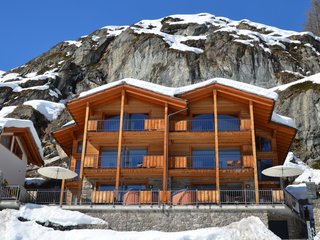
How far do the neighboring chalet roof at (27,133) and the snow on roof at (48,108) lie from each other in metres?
22.6

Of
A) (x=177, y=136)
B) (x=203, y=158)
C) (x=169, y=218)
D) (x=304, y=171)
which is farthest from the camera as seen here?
(x=304, y=171)

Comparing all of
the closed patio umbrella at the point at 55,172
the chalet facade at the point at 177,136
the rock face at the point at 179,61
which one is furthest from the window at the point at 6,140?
the rock face at the point at 179,61

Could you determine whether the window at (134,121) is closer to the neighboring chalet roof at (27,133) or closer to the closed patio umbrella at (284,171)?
the neighboring chalet roof at (27,133)

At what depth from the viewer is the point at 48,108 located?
181 ft

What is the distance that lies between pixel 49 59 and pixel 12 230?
65938mm

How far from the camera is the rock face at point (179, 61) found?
2271 inches

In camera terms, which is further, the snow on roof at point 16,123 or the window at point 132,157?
the window at point 132,157

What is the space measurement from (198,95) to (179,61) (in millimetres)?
33029

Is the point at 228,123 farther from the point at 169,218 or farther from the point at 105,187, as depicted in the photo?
the point at 169,218

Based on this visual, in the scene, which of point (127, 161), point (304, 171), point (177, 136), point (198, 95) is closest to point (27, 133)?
point (127, 161)

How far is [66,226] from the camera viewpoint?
18156mm

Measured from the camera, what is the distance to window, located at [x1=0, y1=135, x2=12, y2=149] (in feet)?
88.5

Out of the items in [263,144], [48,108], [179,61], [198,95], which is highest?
[179,61]

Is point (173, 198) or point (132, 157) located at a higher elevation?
point (132, 157)
